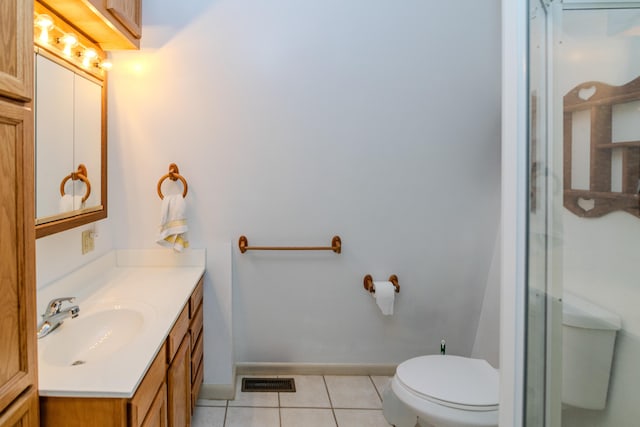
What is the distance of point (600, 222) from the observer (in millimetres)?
874

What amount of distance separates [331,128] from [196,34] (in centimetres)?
84

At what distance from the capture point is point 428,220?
235cm

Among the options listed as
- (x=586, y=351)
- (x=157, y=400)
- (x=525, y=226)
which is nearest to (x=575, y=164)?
(x=525, y=226)

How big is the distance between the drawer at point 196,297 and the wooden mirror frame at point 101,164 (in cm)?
59

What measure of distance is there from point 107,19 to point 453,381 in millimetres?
2113

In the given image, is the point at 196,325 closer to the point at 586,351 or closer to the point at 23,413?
the point at 23,413

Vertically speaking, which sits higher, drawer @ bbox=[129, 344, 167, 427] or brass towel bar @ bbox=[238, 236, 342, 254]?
brass towel bar @ bbox=[238, 236, 342, 254]

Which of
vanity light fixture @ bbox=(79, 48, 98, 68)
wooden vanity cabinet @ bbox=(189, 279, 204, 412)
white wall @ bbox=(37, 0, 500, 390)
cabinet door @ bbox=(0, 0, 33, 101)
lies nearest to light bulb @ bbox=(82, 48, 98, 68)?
vanity light fixture @ bbox=(79, 48, 98, 68)

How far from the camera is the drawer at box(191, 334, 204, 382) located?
1.92 meters

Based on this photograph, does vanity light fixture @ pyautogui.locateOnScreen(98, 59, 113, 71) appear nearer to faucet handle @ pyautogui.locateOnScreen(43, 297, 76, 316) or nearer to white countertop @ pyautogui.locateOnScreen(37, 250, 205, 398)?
white countertop @ pyautogui.locateOnScreen(37, 250, 205, 398)

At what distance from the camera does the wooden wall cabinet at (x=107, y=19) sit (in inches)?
60.1

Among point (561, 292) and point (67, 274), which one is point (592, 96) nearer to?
point (561, 292)

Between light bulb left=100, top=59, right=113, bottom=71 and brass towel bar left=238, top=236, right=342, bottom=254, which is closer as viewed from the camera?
light bulb left=100, top=59, right=113, bottom=71

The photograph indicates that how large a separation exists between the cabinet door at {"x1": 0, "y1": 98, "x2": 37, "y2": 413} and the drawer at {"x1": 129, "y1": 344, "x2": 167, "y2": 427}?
25 centimetres
